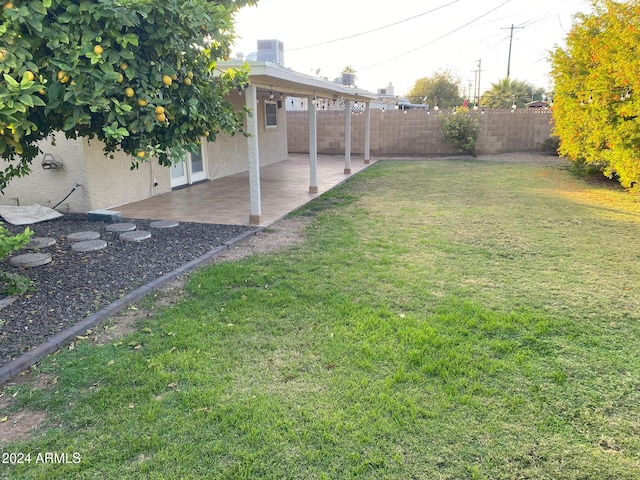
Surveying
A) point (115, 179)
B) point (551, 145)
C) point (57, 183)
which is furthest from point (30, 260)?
point (551, 145)

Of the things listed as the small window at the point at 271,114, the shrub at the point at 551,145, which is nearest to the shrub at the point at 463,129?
the shrub at the point at 551,145

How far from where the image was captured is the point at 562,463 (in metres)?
2.21

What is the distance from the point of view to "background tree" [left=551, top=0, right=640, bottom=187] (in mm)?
8133

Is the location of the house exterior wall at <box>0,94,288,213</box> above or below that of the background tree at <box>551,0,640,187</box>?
below

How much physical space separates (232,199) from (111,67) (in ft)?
21.4

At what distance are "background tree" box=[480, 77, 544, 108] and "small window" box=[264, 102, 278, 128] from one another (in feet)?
57.4

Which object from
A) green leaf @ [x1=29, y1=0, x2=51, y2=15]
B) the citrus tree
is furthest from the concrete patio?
green leaf @ [x1=29, y1=0, x2=51, y2=15]

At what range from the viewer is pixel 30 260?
4.81 metres

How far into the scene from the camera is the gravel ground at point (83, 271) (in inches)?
139

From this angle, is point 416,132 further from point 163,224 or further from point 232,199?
point 163,224

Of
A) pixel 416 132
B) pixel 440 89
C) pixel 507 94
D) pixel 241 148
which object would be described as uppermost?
pixel 440 89

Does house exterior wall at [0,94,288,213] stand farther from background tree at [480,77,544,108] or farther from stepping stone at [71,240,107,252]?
background tree at [480,77,544,108]

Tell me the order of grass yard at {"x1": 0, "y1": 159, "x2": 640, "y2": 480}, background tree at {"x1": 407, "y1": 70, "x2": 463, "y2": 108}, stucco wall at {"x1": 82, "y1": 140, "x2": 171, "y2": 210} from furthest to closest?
background tree at {"x1": 407, "y1": 70, "x2": 463, "y2": 108} → stucco wall at {"x1": 82, "y1": 140, "x2": 171, "y2": 210} → grass yard at {"x1": 0, "y1": 159, "x2": 640, "y2": 480}

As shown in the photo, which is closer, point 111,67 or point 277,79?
point 111,67
